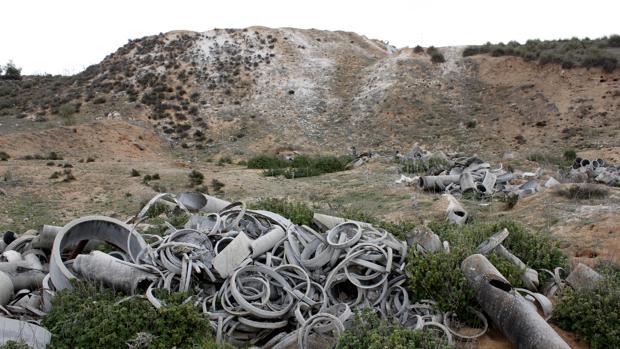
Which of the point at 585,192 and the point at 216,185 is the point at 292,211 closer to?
the point at 585,192

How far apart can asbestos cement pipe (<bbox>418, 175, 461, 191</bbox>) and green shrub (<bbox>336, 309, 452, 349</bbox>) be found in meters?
9.23

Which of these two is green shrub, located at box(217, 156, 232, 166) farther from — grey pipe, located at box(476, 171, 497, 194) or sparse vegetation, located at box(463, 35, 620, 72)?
sparse vegetation, located at box(463, 35, 620, 72)

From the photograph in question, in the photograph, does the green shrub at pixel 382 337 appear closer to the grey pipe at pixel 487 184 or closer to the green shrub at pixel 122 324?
the green shrub at pixel 122 324

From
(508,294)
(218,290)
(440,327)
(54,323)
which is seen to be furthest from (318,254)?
(54,323)

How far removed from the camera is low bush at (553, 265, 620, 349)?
462 centimetres

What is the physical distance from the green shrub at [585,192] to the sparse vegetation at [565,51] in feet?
69.2

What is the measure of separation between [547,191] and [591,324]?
21.8ft

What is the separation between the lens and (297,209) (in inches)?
311

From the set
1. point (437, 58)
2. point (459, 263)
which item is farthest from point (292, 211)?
point (437, 58)

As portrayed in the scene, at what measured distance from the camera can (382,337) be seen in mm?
4195

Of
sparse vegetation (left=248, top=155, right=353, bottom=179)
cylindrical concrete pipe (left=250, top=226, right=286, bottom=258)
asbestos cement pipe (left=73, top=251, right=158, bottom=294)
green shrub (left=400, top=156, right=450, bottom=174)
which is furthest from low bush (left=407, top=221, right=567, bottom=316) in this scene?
sparse vegetation (left=248, top=155, right=353, bottom=179)

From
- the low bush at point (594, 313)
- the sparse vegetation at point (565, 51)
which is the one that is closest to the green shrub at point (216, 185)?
the low bush at point (594, 313)

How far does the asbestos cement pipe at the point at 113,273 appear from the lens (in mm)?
5414

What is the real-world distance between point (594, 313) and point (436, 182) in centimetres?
878
